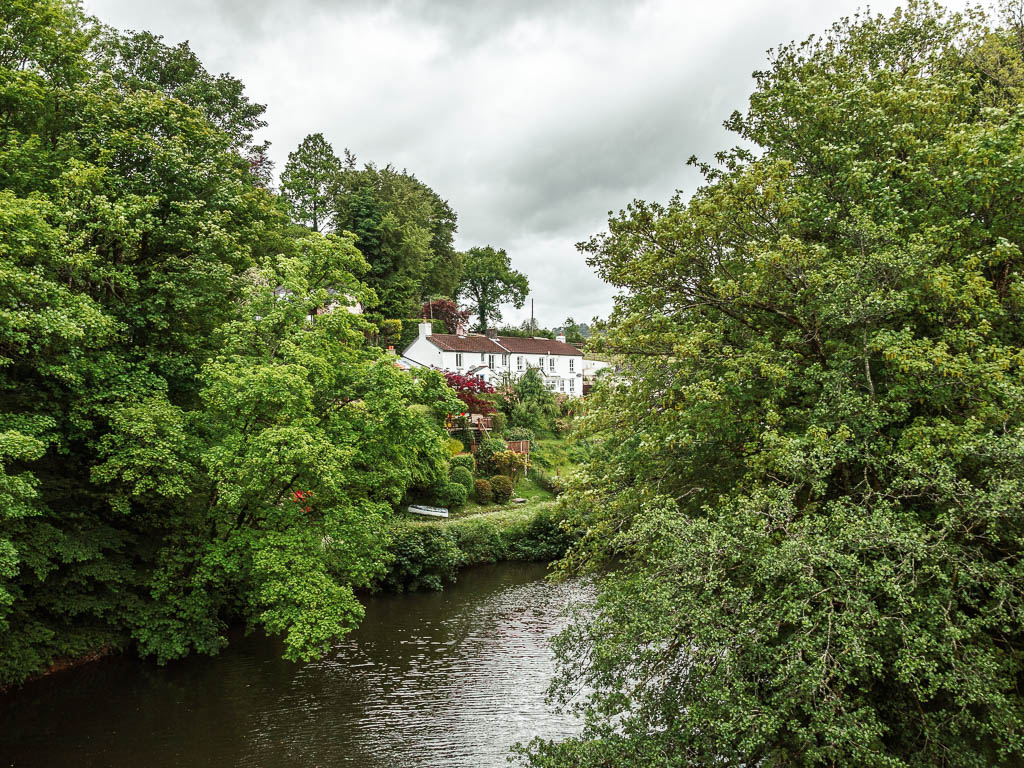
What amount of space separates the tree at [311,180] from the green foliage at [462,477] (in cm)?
2353

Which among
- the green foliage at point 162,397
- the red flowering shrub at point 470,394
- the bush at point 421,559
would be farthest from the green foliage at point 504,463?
the green foliage at point 162,397

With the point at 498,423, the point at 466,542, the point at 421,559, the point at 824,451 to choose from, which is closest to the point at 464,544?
the point at 466,542

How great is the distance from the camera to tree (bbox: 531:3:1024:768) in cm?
584

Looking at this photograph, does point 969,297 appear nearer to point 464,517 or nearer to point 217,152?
point 217,152

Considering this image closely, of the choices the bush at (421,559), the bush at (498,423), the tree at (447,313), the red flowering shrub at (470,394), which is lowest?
the bush at (421,559)

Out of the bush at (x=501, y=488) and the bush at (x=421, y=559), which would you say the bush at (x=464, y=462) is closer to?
the bush at (x=501, y=488)

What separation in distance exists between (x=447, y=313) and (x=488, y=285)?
61.0 ft

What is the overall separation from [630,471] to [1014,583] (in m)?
5.76

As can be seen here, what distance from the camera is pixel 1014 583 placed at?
19.3ft

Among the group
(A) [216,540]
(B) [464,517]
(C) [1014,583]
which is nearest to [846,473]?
(C) [1014,583]

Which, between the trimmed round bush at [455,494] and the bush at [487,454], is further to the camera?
the bush at [487,454]

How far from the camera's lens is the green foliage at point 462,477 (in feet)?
96.4

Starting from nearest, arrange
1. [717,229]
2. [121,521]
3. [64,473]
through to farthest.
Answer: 1. [717,229]
2. [64,473]
3. [121,521]

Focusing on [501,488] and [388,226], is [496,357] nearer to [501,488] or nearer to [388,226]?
[388,226]
